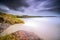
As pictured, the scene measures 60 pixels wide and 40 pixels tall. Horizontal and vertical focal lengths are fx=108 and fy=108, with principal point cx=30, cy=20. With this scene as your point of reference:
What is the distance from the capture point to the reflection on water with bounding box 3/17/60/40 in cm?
165

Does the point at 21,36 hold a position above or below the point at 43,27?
below

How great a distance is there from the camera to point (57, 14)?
1.69 meters

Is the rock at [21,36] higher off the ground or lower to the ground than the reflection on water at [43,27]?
lower

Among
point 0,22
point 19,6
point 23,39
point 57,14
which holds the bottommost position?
point 23,39

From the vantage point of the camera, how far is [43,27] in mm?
1676

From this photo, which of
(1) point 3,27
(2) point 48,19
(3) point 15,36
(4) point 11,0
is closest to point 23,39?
(3) point 15,36

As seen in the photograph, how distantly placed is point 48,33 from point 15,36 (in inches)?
20.1

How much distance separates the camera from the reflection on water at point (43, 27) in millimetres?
1650

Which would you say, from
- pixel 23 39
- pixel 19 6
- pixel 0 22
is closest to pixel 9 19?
pixel 0 22

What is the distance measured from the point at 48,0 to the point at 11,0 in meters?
0.59

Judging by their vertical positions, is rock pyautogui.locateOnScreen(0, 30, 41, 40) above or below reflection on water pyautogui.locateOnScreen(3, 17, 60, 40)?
below

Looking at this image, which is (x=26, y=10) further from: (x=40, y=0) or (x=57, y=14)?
(x=57, y=14)

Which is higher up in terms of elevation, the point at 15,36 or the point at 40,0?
the point at 40,0

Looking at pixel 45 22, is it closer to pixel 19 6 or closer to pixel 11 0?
pixel 19 6
